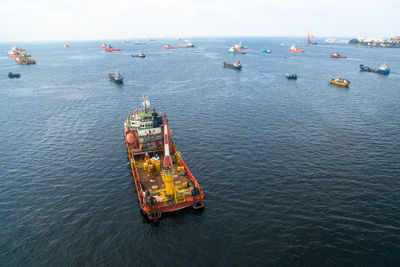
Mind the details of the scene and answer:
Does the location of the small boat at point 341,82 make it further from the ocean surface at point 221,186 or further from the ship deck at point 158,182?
the ship deck at point 158,182

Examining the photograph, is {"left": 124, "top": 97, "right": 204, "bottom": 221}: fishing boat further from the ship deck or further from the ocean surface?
the ocean surface

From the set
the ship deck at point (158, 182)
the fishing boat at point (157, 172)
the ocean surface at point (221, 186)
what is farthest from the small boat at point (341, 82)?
the ship deck at point (158, 182)

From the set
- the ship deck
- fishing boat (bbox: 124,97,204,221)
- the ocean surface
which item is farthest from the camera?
the ship deck

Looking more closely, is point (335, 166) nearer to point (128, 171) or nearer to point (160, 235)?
point (160, 235)

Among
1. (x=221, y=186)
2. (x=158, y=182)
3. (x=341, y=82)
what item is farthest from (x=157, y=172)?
(x=341, y=82)

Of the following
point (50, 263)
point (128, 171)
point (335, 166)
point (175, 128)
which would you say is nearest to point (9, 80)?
point (175, 128)

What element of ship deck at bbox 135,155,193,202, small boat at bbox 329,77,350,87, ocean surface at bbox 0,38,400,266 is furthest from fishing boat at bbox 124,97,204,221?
small boat at bbox 329,77,350,87
